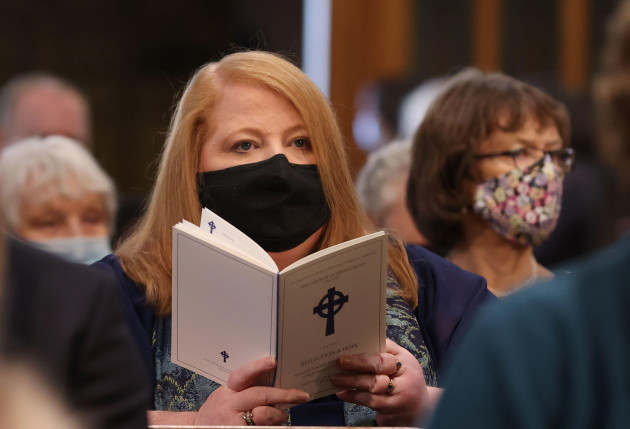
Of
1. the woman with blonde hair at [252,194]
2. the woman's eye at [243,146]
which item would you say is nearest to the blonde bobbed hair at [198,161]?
the woman with blonde hair at [252,194]

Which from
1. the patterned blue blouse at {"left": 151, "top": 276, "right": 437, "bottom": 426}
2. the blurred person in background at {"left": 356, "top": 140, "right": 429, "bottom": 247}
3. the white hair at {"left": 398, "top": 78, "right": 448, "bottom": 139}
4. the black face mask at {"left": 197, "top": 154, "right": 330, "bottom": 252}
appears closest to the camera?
the patterned blue blouse at {"left": 151, "top": 276, "right": 437, "bottom": 426}

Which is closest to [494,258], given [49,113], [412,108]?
[49,113]

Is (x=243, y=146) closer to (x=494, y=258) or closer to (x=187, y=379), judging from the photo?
(x=187, y=379)

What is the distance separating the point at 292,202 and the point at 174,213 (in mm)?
334

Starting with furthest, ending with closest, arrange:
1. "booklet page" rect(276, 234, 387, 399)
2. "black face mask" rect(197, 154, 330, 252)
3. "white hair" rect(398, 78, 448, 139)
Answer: "white hair" rect(398, 78, 448, 139) → "black face mask" rect(197, 154, 330, 252) → "booklet page" rect(276, 234, 387, 399)

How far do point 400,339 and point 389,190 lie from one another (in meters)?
1.70

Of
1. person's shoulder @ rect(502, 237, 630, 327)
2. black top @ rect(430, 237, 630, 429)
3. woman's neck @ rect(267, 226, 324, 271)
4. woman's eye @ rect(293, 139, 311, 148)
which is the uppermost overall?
woman's eye @ rect(293, 139, 311, 148)

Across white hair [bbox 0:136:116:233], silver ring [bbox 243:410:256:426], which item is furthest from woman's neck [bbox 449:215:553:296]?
white hair [bbox 0:136:116:233]

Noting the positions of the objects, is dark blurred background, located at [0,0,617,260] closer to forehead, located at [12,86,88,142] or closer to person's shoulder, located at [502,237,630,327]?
forehead, located at [12,86,88,142]

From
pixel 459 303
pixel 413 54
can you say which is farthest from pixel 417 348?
pixel 413 54

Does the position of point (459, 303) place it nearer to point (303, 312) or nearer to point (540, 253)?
point (303, 312)

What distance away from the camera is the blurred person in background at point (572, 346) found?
1059 millimetres

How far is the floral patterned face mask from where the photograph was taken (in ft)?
10.6

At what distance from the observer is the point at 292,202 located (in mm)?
2621
